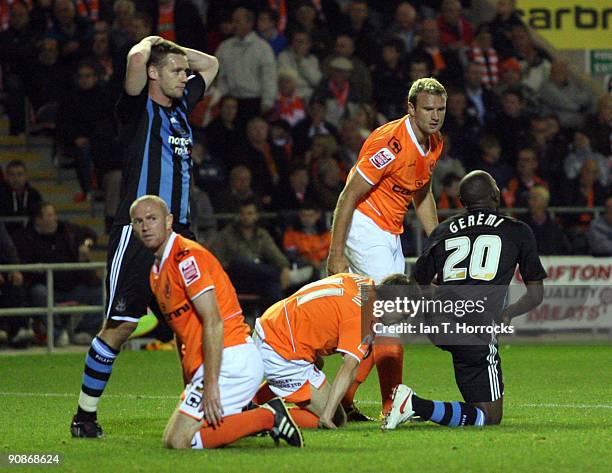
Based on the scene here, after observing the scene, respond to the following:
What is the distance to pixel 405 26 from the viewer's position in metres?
20.8

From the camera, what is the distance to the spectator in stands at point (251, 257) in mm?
16344

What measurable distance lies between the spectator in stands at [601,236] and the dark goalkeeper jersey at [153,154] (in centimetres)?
960

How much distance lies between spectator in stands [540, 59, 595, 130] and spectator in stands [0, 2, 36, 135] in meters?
7.60

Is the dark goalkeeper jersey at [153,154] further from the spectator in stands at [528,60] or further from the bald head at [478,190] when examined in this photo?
the spectator in stands at [528,60]

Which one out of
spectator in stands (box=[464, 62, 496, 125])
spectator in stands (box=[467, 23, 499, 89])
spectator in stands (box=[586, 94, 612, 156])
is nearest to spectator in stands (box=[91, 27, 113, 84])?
spectator in stands (box=[464, 62, 496, 125])

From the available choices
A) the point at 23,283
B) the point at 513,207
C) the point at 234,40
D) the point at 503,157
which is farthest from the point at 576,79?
the point at 23,283

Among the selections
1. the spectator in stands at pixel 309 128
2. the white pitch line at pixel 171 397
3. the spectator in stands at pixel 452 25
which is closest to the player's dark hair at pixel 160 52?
the white pitch line at pixel 171 397

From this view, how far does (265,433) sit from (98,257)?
948 centimetres

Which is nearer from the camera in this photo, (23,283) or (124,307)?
(124,307)

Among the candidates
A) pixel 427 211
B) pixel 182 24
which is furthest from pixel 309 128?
pixel 427 211

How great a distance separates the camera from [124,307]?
820 centimetres

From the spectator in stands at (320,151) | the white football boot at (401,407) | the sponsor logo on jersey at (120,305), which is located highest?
the spectator in stands at (320,151)

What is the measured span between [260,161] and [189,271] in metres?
10.6

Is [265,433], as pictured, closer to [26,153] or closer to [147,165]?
[147,165]
